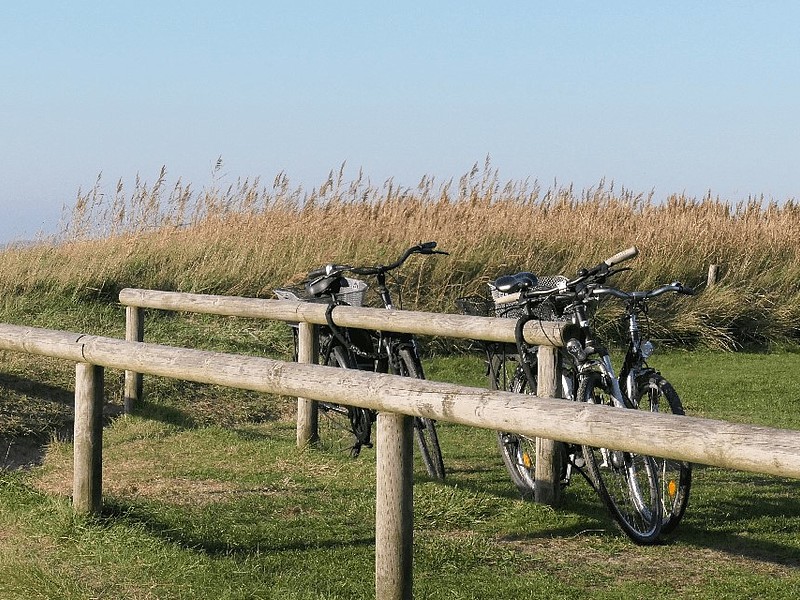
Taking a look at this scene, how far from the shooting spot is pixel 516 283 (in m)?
6.27

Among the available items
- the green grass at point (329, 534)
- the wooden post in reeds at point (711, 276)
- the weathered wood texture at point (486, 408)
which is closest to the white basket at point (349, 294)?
the green grass at point (329, 534)

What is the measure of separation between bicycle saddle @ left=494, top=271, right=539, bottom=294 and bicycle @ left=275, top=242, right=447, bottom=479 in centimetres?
73

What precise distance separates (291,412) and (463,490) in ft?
11.8

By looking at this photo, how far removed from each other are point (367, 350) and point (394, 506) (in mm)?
3371

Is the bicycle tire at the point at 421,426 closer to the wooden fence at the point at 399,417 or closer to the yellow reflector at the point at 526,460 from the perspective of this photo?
the yellow reflector at the point at 526,460

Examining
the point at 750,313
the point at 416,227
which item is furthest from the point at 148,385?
the point at 750,313

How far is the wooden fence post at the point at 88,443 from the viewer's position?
230 inches

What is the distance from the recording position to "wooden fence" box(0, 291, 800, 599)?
10.9 ft

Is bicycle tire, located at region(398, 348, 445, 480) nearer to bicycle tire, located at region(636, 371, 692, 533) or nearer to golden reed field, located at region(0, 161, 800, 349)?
bicycle tire, located at region(636, 371, 692, 533)

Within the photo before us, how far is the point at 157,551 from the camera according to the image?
17.4 ft

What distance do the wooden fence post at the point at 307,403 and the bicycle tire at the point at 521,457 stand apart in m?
1.71

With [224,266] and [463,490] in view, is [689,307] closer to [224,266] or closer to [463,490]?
[224,266]

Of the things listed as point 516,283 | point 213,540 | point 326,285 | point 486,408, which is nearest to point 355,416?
point 326,285

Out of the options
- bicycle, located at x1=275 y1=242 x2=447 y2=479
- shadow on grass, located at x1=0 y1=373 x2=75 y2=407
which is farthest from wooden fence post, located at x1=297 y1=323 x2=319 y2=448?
shadow on grass, located at x1=0 y1=373 x2=75 y2=407
